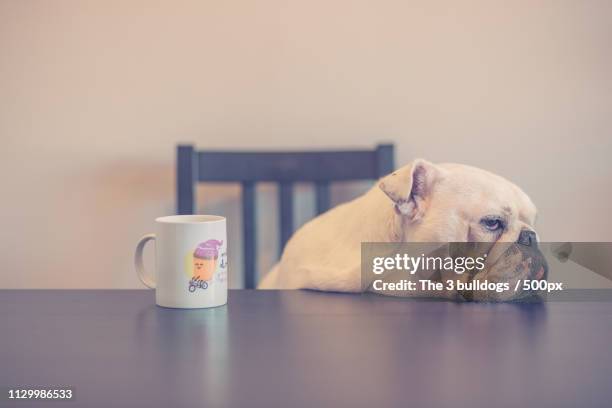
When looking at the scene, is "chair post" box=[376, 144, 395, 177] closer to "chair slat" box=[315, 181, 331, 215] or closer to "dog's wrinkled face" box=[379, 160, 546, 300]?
"chair slat" box=[315, 181, 331, 215]

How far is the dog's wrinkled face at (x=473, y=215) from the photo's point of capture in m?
0.81

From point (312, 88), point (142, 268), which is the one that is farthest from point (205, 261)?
point (312, 88)

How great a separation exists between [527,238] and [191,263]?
0.37 meters

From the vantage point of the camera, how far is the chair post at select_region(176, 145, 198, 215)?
4.83 ft

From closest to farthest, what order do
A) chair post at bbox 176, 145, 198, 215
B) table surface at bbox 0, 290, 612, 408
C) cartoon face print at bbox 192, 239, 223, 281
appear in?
table surface at bbox 0, 290, 612, 408
cartoon face print at bbox 192, 239, 223, 281
chair post at bbox 176, 145, 198, 215

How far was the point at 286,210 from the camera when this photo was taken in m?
1.53

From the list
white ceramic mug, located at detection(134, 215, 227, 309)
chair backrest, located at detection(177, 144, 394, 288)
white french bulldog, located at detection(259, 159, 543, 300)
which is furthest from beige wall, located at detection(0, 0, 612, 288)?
white ceramic mug, located at detection(134, 215, 227, 309)

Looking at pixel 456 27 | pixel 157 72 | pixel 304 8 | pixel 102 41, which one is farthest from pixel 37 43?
pixel 456 27

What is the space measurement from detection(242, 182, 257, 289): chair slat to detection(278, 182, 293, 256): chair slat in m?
0.06

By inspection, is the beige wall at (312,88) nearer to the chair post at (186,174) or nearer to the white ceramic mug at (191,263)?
the chair post at (186,174)

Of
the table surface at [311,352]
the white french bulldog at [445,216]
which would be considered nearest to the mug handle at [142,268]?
the table surface at [311,352]

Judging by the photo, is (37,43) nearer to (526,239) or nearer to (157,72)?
(157,72)

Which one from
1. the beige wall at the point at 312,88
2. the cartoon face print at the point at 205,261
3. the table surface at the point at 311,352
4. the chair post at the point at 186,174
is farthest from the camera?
the beige wall at the point at 312,88

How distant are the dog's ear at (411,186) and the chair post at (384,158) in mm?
629
